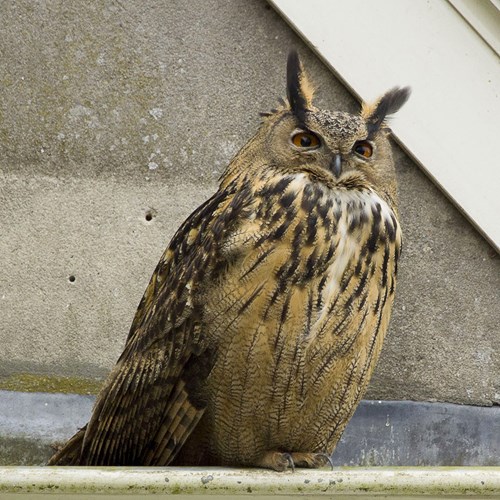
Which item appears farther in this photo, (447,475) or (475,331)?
(475,331)

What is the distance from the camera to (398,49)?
398 centimetres

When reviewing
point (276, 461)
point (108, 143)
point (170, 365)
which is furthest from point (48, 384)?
point (276, 461)

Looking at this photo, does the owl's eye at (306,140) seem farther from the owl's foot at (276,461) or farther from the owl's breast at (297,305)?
the owl's foot at (276,461)

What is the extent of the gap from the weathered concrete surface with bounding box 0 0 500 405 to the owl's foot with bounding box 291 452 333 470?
1472 millimetres

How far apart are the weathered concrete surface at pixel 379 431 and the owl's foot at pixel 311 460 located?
118 centimetres

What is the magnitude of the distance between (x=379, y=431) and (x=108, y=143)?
1.44 metres

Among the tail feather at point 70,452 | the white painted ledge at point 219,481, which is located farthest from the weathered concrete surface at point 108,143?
the white painted ledge at point 219,481

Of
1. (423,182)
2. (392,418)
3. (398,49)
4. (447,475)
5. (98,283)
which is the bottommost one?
(98,283)

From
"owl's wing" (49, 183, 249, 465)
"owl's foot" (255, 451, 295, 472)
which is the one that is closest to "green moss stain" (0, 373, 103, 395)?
"owl's wing" (49, 183, 249, 465)

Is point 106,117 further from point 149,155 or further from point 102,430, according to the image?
point 102,430

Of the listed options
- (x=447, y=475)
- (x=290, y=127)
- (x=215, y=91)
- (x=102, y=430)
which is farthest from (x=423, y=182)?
(x=447, y=475)

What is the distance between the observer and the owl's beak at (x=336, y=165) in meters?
2.46

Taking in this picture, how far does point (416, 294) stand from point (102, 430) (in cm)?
181

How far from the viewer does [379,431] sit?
3.84 m
